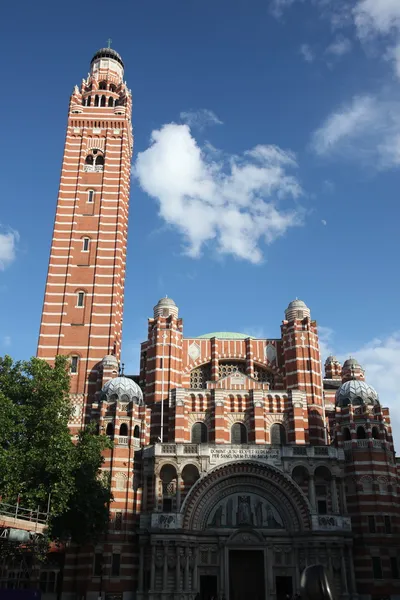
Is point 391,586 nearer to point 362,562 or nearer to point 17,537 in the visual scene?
point 362,562

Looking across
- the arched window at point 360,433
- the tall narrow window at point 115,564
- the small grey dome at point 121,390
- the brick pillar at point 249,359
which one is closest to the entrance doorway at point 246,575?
the tall narrow window at point 115,564

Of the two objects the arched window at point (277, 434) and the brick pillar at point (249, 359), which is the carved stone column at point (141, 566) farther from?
the brick pillar at point (249, 359)

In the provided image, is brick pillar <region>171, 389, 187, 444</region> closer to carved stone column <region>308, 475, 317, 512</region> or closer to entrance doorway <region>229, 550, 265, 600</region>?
entrance doorway <region>229, 550, 265, 600</region>

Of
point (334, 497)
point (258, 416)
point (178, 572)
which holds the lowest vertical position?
point (178, 572)

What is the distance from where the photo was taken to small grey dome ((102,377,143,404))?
4541 cm

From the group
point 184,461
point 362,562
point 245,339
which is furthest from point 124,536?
point 245,339

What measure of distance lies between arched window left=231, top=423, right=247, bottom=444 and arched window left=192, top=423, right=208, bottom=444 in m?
2.21

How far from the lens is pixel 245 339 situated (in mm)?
52906

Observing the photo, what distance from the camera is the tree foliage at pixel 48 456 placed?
107 feet

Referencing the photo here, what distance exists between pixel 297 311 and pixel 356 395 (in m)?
9.68

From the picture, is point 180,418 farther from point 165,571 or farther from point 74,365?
point 74,365

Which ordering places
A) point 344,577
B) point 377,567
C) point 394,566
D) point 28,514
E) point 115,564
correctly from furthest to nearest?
point 394,566 < point 377,567 < point 115,564 < point 344,577 < point 28,514

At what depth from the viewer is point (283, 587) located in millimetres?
39219

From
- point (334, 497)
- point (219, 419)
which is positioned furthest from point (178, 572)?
point (334, 497)
